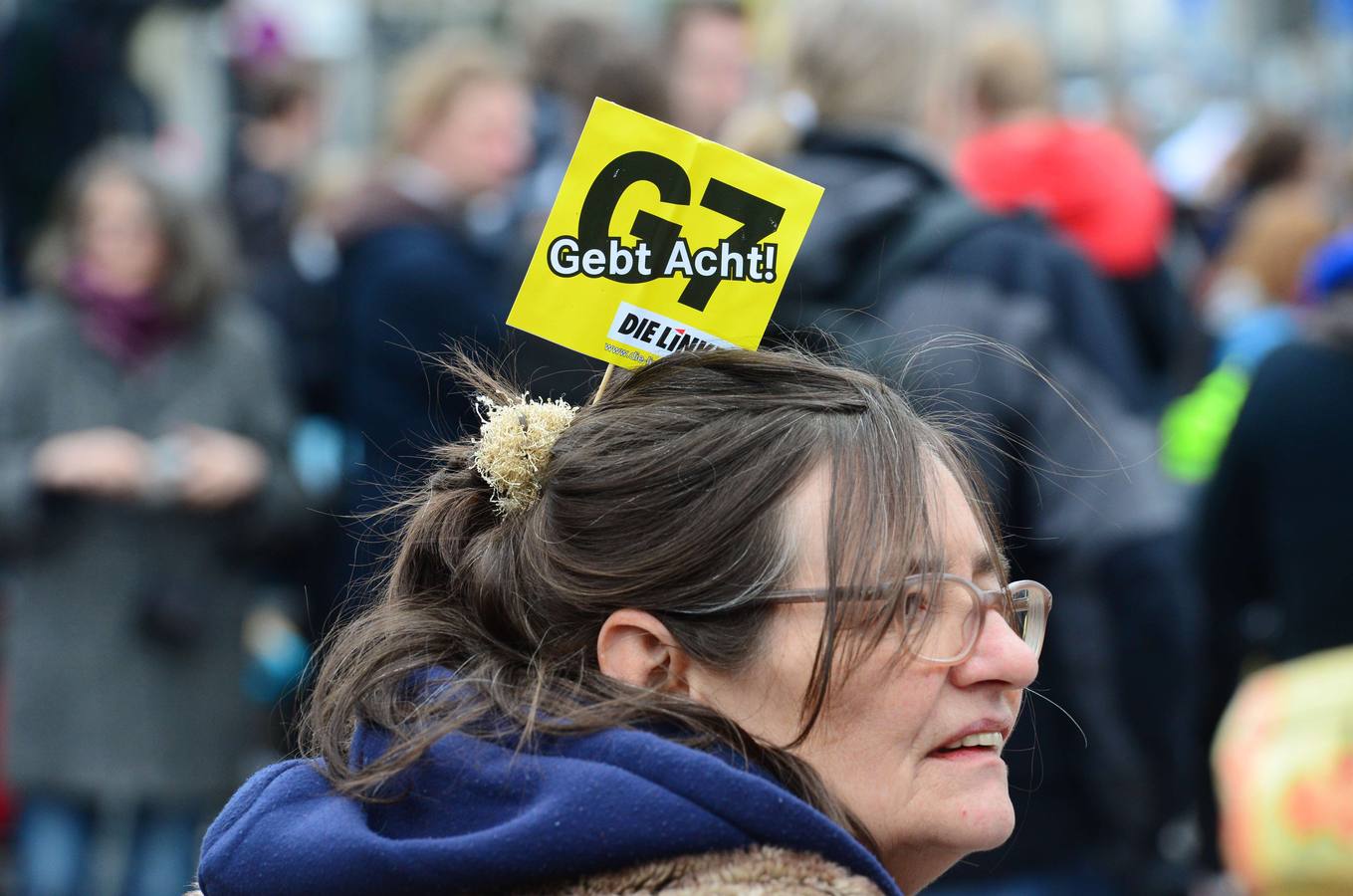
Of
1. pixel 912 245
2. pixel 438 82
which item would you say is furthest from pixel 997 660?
pixel 438 82

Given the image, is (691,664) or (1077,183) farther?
(1077,183)

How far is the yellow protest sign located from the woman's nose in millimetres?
431

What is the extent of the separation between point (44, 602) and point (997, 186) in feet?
9.25

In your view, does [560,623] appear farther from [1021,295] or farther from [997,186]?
[997,186]

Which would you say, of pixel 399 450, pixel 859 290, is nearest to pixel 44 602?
pixel 399 450

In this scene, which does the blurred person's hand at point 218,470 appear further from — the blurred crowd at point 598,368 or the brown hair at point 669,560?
the brown hair at point 669,560

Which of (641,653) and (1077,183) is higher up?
(1077,183)

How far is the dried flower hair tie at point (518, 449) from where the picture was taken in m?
2.03

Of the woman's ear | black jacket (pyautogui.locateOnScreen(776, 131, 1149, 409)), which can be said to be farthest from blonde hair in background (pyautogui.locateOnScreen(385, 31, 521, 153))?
the woman's ear

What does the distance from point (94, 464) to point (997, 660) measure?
368 centimetres

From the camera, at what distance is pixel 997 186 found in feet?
16.1

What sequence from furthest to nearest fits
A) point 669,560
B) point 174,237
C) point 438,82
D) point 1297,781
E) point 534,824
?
1. point 438,82
2. point 174,237
3. point 1297,781
4. point 669,560
5. point 534,824

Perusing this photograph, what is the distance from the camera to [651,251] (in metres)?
2.11

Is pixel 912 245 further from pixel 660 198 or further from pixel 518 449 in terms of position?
pixel 518 449
